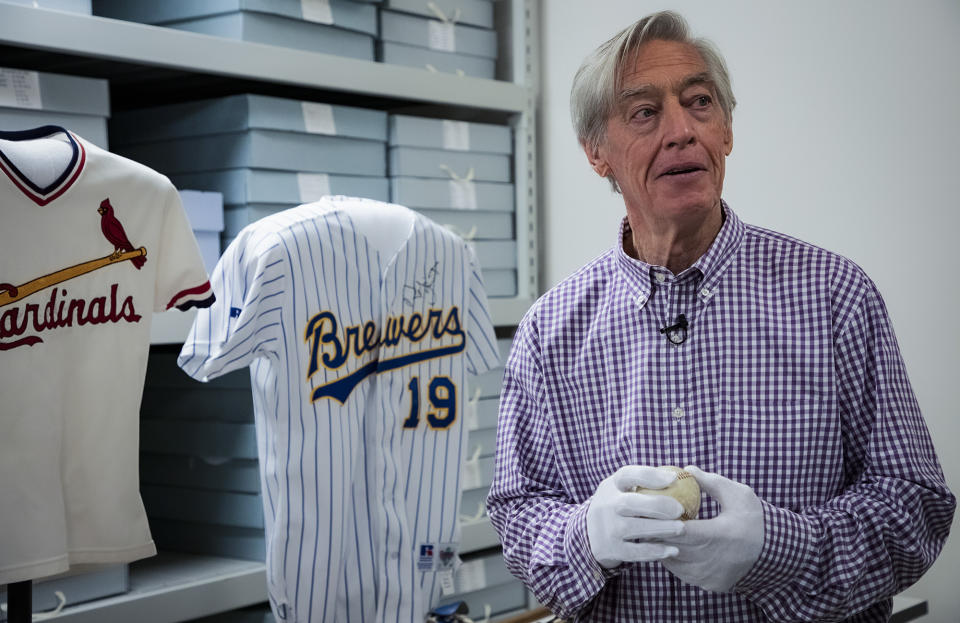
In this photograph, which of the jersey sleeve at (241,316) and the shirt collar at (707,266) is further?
the jersey sleeve at (241,316)

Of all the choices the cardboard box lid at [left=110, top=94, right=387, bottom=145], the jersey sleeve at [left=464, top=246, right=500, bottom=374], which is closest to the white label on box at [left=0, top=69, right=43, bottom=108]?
the cardboard box lid at [left=110, top=94, right=387, bottom=145]

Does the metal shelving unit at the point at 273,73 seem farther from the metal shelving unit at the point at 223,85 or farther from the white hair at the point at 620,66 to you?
the white hair at the point at 620,66

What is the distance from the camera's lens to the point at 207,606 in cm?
197

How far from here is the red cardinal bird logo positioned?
151cm

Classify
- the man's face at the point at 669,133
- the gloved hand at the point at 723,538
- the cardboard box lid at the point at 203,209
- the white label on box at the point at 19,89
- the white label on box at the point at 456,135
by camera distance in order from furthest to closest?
the white label on box at the point at 456,135
the cardboard box lid at the point at 203,209
the white label on box at the point at 19,89
the man's face at the point at 669,133
the gloved hand at the point at 723,538

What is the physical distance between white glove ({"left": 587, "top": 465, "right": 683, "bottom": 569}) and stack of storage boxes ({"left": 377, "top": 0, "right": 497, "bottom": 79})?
1.45 m

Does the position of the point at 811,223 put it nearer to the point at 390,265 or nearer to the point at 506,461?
the point at 390,265

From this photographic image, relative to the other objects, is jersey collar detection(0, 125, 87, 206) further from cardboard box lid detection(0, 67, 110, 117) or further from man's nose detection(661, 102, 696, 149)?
man's nose detection(661, 102, 696, 149)

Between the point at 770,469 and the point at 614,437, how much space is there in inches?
7.7

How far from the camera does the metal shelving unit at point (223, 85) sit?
181 cm

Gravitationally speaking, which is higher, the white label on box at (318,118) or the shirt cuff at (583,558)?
the white label on box at (318,118)

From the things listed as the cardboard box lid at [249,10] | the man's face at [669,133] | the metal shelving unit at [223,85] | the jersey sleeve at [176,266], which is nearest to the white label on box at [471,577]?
the metal shelving unit at [223,85]
